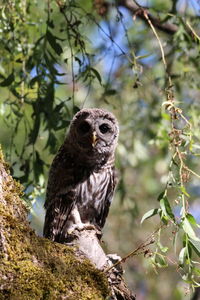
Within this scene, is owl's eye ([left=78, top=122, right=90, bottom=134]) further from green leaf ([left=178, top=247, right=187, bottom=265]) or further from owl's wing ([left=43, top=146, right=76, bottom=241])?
green leaf ([left=178, top=247, right=187, bottom=265])

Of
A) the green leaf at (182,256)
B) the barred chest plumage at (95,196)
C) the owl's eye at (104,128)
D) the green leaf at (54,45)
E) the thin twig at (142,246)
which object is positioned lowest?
the green leaf at (182,256)

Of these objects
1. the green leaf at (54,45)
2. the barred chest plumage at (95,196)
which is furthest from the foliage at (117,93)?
the barred chest plumage at (95,196)

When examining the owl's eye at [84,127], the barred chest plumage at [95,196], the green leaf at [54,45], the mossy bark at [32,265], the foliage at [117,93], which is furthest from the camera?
the owl's eye at [84,127]

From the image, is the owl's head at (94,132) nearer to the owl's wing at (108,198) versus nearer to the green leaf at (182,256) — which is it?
the owl's wing at (108,198)

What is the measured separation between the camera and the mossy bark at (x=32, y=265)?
7.08 feet

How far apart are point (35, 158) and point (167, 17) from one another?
51.4 inches

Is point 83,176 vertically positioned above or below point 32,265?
above

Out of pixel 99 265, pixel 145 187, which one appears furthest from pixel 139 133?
pixel 99 265

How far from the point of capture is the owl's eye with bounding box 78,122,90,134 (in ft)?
14.0

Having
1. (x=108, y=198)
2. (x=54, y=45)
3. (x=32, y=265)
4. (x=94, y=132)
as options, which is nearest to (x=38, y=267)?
(x=32, y=265)

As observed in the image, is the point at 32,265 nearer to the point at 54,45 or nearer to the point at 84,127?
the point at 54,45

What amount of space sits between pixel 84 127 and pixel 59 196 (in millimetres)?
584

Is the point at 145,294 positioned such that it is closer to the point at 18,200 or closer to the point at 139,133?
the point at 139,133

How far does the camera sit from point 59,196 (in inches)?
157
